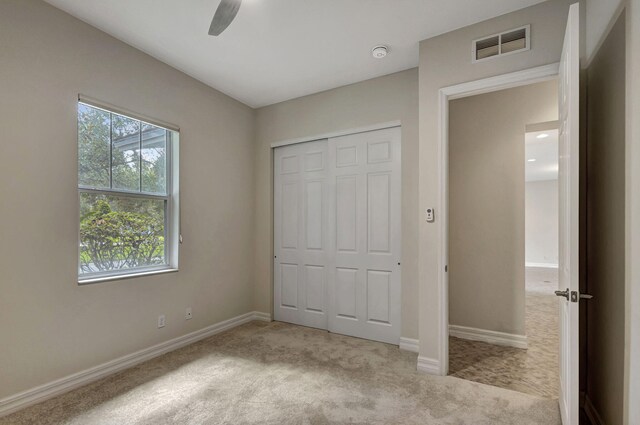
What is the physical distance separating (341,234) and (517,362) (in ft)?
6.83

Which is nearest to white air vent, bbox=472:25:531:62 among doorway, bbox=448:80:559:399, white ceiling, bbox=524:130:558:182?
doorway, bbox=448:80:559:399

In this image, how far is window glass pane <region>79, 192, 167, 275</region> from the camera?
99.9 inches

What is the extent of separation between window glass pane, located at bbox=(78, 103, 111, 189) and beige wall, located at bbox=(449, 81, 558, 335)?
352 centimetres

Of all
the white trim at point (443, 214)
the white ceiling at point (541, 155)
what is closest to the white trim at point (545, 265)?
the white ceiling at point (541, 155)

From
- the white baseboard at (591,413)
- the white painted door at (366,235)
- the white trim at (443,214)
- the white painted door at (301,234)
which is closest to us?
the white baseboard at (591,413)

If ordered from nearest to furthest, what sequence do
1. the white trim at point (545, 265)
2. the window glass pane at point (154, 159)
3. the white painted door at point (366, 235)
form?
the window glass pane at point (154, 159) → the white painted door at point (366, 235) → the white trim at point (545, 265)

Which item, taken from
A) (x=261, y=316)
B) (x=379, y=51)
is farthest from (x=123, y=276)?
(x=379, y=51)

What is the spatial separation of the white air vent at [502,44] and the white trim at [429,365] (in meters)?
2.51

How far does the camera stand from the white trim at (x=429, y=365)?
8.46ft

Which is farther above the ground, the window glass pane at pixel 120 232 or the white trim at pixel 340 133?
the white trim at pixel 340 133

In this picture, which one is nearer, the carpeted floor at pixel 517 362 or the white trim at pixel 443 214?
the carpeted floor at pixel 517 362

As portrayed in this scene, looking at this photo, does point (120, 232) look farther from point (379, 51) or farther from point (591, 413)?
point (591, 413)

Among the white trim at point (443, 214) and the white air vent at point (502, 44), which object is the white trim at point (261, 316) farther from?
the white air vent at point (502, 44)

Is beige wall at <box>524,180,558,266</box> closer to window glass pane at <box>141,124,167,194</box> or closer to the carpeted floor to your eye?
the carpeted floor
